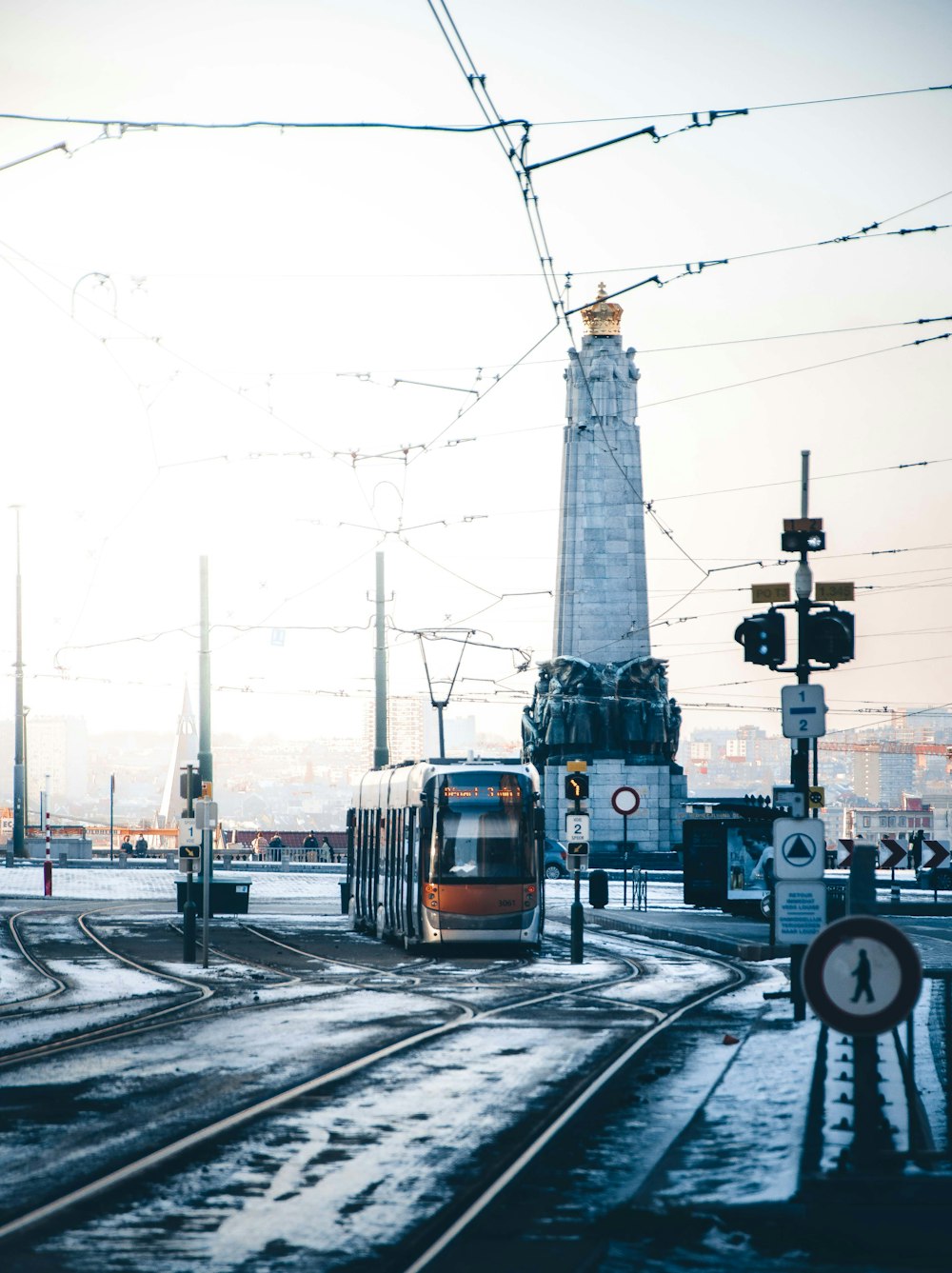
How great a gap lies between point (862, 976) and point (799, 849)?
647cm

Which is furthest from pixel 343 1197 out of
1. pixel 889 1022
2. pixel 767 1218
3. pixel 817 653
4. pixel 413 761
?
pixel 413 761

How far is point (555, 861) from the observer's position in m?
55.4

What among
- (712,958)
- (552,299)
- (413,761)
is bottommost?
(712,958)

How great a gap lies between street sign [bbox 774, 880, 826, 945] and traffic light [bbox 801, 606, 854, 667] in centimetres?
184

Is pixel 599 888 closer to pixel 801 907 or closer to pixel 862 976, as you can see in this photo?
pixel 801 907

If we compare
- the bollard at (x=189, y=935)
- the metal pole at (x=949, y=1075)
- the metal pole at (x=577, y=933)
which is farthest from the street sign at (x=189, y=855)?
the metal pole at (x=949, y=1075)

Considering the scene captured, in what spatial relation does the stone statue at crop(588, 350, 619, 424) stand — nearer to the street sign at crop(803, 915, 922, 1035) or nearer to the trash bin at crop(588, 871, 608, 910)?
the trash bin at crop(588, 871, 608, 910)

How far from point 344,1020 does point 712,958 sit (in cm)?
1076

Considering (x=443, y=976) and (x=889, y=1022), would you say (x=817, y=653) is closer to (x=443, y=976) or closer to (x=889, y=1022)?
(x=889, y=1022)

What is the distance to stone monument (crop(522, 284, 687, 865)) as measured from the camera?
48.3m

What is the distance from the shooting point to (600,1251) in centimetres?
757

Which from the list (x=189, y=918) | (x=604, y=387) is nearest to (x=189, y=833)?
(x=189, y=918)

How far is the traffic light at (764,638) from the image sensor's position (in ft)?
50.5

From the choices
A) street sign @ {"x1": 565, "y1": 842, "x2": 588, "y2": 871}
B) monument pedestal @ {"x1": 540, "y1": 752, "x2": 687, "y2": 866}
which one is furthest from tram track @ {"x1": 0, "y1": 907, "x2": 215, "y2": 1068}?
monument pedestal @ {"x1": 540, "y1": 752, "x2": 687, "y2": 866}
